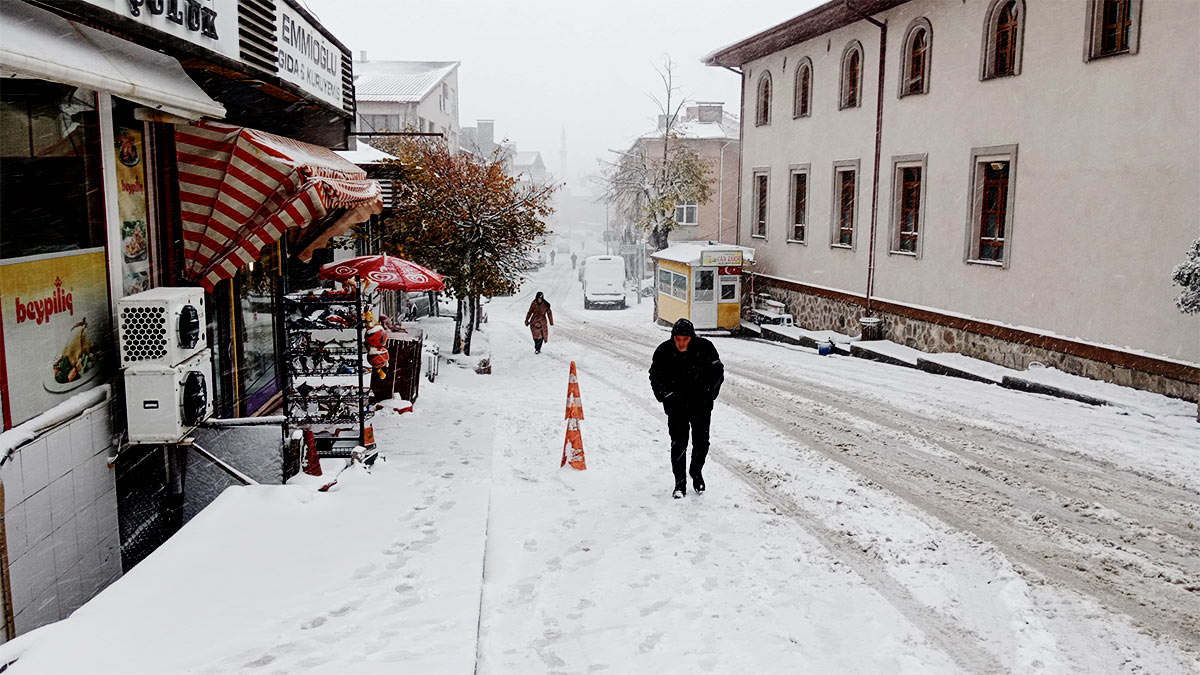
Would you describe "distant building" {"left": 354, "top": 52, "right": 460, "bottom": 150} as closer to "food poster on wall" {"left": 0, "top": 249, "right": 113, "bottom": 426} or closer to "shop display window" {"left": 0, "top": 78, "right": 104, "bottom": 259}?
"shop display window" {"left": 0, "top": 78, "right": 104, "bottom": 259}

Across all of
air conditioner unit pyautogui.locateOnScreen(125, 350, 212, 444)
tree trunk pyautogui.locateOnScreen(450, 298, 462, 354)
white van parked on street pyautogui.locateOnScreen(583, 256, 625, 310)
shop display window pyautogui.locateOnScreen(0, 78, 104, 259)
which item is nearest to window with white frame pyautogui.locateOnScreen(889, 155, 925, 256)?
tree trunk pyautogui.locateOnScreen(450, 298, 462, 354)

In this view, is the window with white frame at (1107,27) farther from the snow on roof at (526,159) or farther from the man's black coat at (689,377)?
the snow on roof at (526,159)

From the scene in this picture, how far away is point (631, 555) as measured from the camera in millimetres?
6234

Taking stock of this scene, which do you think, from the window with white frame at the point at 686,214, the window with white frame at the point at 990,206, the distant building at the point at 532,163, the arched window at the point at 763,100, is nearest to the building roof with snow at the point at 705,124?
the window with white frame at the point at 686,214

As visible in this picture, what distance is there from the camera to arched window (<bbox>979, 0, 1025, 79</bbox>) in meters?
15.1

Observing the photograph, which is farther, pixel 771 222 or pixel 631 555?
pixel 771 222

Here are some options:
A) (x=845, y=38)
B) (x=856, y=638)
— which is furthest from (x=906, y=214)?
(x=856, y=638)

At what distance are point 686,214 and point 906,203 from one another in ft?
89.7

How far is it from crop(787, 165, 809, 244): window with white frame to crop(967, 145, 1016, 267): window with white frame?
25.0ft

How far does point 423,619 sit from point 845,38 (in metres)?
19.9

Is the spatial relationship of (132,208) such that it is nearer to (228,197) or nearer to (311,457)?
(228,197)

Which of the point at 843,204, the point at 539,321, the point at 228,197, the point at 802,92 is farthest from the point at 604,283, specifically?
the point at 228,197

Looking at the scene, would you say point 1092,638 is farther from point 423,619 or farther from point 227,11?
point 227,11

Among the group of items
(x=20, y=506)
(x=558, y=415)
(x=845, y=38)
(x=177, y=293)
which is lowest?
(x=558, y=415)
